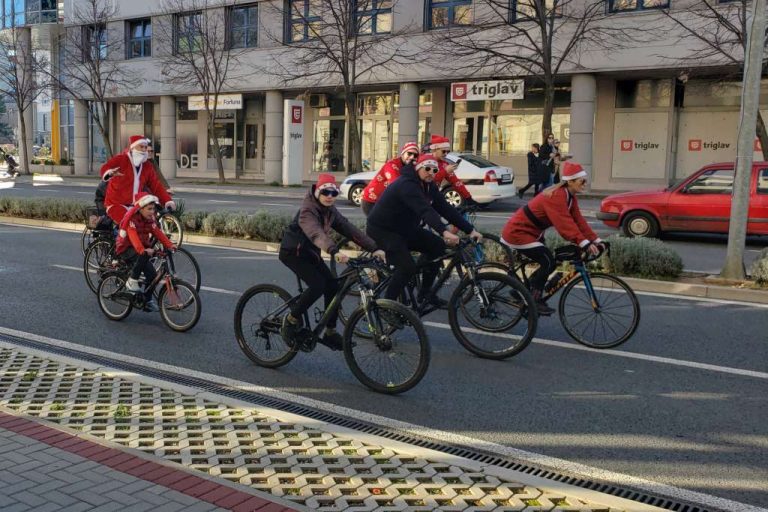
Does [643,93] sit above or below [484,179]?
above

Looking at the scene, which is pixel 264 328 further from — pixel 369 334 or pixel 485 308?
pixel 485 308

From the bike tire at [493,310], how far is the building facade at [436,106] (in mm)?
19494

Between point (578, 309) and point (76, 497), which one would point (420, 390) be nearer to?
point (578, 309)

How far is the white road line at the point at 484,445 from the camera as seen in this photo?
409 cm

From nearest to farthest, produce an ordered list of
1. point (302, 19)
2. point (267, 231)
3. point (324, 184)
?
point (324, 184) → point (267, 231) → point (302, 19)

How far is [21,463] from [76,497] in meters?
0.59

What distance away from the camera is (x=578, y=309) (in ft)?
24.4

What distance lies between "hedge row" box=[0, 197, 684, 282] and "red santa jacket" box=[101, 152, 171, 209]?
4.04 m

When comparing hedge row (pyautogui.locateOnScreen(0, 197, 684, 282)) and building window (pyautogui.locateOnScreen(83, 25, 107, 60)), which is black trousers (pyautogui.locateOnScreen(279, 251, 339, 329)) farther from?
building window (pyautogui.locateOnScreen(83, 25, 107, 60))

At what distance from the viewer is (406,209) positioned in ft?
23.5

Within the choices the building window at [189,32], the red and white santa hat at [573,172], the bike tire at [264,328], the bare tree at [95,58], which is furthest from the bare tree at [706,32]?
the bare tree at [95,58]

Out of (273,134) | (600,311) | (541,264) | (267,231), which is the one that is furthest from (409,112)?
(600,311)

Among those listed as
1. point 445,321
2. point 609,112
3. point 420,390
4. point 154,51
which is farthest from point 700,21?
point 154,51

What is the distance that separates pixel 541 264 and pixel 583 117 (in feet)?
65.9
